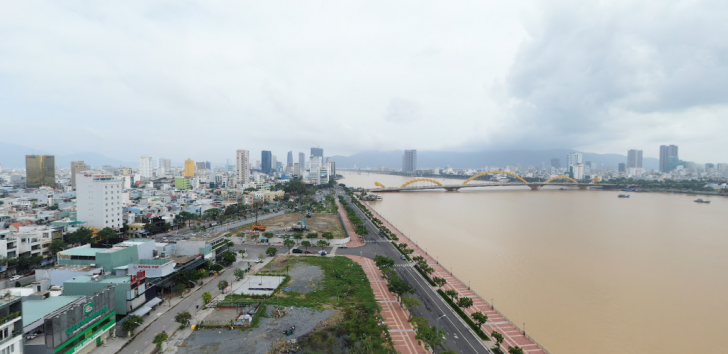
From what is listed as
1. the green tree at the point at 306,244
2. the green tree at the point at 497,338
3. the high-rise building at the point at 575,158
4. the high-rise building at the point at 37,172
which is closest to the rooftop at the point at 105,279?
the green tree at the point at 306,244

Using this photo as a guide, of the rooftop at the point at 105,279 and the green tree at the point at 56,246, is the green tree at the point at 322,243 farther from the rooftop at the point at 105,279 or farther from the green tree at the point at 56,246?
the green tree at the point at 56,246

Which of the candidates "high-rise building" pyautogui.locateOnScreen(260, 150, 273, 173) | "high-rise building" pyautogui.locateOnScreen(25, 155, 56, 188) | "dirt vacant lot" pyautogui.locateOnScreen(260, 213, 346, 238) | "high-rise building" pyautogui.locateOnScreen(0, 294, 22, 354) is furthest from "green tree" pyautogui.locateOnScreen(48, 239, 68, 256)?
"high-rise building" pyautogui.locateOnScreen(260, 150, 273, 173)

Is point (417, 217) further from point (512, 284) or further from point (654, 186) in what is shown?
point (654, 186)

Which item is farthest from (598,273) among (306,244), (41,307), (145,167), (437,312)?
(145,167)

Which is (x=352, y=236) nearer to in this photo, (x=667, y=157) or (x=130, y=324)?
(x=130, y=324)

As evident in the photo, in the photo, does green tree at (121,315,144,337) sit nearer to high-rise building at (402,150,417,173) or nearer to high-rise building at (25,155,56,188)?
high-rise building at (25,155,56,188)

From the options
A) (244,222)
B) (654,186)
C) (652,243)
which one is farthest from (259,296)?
(654,186)
